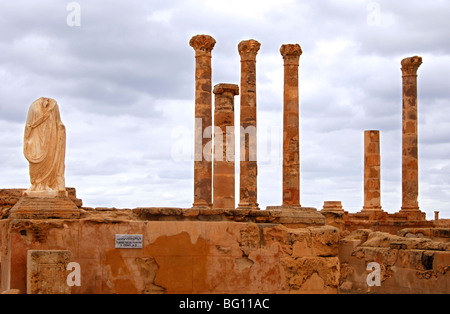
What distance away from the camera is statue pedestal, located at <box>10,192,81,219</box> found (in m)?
10.7

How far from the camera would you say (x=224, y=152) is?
73.7ft

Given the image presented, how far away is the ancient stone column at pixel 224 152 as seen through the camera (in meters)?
21.4

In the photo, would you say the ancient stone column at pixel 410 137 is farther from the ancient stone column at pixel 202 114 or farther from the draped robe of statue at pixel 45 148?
the draped robe of statue at pixel 45 148

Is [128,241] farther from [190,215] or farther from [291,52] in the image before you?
[291,52]

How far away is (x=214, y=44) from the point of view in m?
25.5

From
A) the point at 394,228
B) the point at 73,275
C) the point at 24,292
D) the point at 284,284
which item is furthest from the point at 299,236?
the point at 394,228

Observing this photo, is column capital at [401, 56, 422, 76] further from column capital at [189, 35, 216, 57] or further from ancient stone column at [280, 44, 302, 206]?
column capital at [189, 35, 216, 57]

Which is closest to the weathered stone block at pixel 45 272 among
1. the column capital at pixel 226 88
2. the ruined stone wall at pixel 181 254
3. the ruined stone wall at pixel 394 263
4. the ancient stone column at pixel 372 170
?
the ruined stone wall at pixel 181 254

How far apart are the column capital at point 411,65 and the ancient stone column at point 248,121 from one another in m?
6.16

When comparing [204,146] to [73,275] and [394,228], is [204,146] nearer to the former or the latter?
[394,228]

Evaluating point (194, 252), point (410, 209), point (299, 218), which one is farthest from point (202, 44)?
point (194, 252)

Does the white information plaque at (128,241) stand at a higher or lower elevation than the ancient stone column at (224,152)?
lower

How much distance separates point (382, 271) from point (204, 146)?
14469 millimetres
